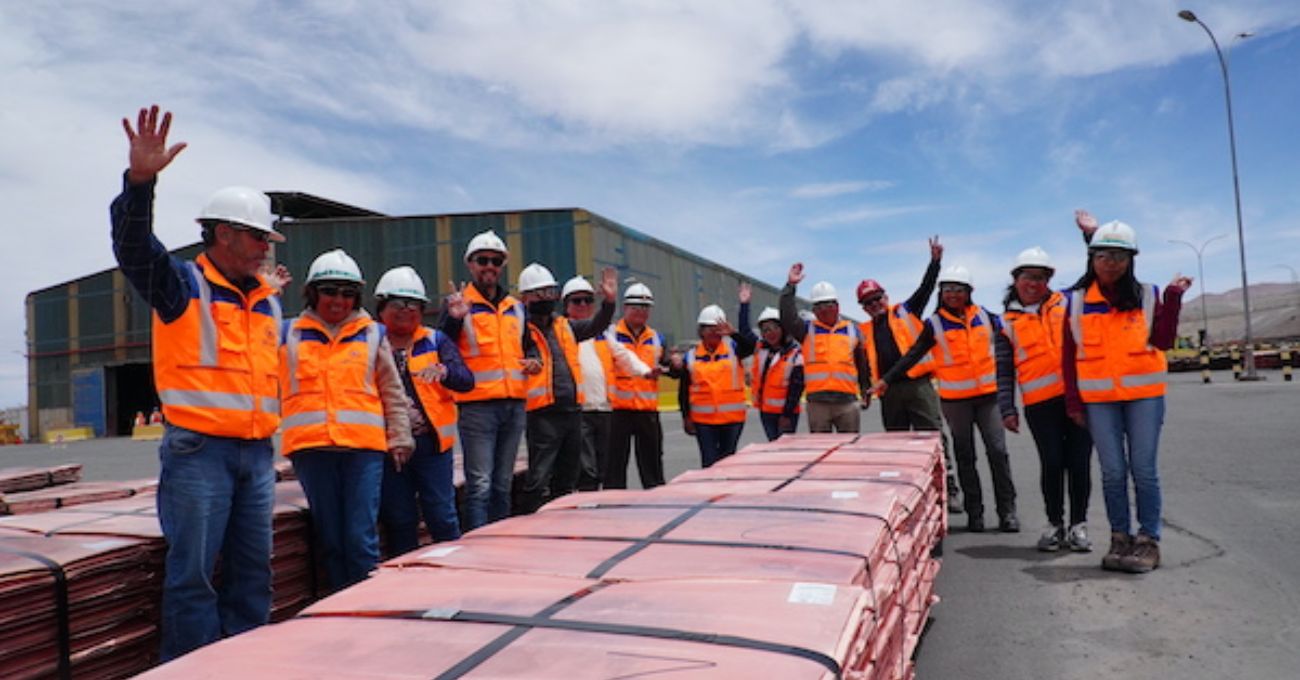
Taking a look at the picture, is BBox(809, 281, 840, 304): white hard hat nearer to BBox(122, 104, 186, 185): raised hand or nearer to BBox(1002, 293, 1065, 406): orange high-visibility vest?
BBox(1002, 293, 1065, 406): orange high-visibility vest

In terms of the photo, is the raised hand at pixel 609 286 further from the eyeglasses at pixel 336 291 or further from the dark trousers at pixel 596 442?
the eyeglasses at pixel 336 291

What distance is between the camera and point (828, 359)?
664cm

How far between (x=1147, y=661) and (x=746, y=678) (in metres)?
2.55

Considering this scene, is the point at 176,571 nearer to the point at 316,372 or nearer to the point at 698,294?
the point at 316,372

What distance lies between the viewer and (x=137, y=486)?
4793 mm

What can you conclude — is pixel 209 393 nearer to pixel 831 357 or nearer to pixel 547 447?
pixel 547 447

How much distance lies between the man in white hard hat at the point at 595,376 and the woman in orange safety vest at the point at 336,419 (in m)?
2.41

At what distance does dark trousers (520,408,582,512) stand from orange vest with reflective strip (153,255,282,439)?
240 centimetres

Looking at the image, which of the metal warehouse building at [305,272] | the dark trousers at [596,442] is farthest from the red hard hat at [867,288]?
the metal warehouse building at [305,272]

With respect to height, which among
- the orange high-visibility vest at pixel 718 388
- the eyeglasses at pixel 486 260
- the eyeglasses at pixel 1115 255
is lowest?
the orange high-visibility vest at pixel 718 388

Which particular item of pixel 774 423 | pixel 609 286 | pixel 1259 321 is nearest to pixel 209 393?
pixel 609 286

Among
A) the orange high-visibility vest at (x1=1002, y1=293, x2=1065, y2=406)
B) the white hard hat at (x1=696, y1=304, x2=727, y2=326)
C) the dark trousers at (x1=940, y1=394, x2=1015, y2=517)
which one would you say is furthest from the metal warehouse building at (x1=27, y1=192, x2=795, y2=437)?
the orange high-visibility vest at (x1=1002, y1=293, x2=1065, y2=406)

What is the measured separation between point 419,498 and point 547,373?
4.37 ft

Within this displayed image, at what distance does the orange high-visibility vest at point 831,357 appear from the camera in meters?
6.64
